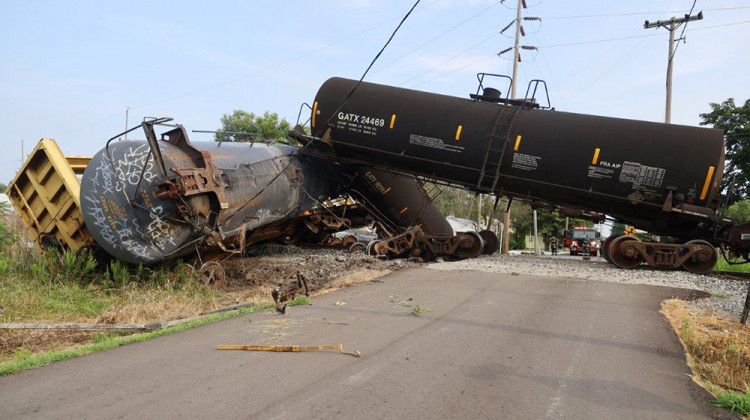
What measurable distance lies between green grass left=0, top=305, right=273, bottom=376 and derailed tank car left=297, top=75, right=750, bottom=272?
7.12 metres

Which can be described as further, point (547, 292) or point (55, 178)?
point (55, 178)

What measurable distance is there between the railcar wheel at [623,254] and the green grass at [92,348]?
10.2 meters

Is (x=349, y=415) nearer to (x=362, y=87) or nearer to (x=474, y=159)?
(x=474, y=159)

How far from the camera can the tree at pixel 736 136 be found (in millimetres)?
32719

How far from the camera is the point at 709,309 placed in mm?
8312

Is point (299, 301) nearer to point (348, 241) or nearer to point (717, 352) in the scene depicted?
point (717, 352)

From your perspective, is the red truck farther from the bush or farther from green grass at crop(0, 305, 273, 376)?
green grass at crop(0, 305, 273, 376)

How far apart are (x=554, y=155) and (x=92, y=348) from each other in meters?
10.7

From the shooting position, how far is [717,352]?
569 centimetres

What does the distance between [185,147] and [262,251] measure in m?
5.85

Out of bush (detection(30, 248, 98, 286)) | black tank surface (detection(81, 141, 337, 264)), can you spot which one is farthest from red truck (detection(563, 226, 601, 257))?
bush (detection(30, 248, 98, 286))

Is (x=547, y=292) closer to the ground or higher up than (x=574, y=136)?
closer to the ground

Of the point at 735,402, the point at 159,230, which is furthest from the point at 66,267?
the point at 735,402

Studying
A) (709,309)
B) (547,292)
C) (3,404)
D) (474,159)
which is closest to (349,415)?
(3,404)
